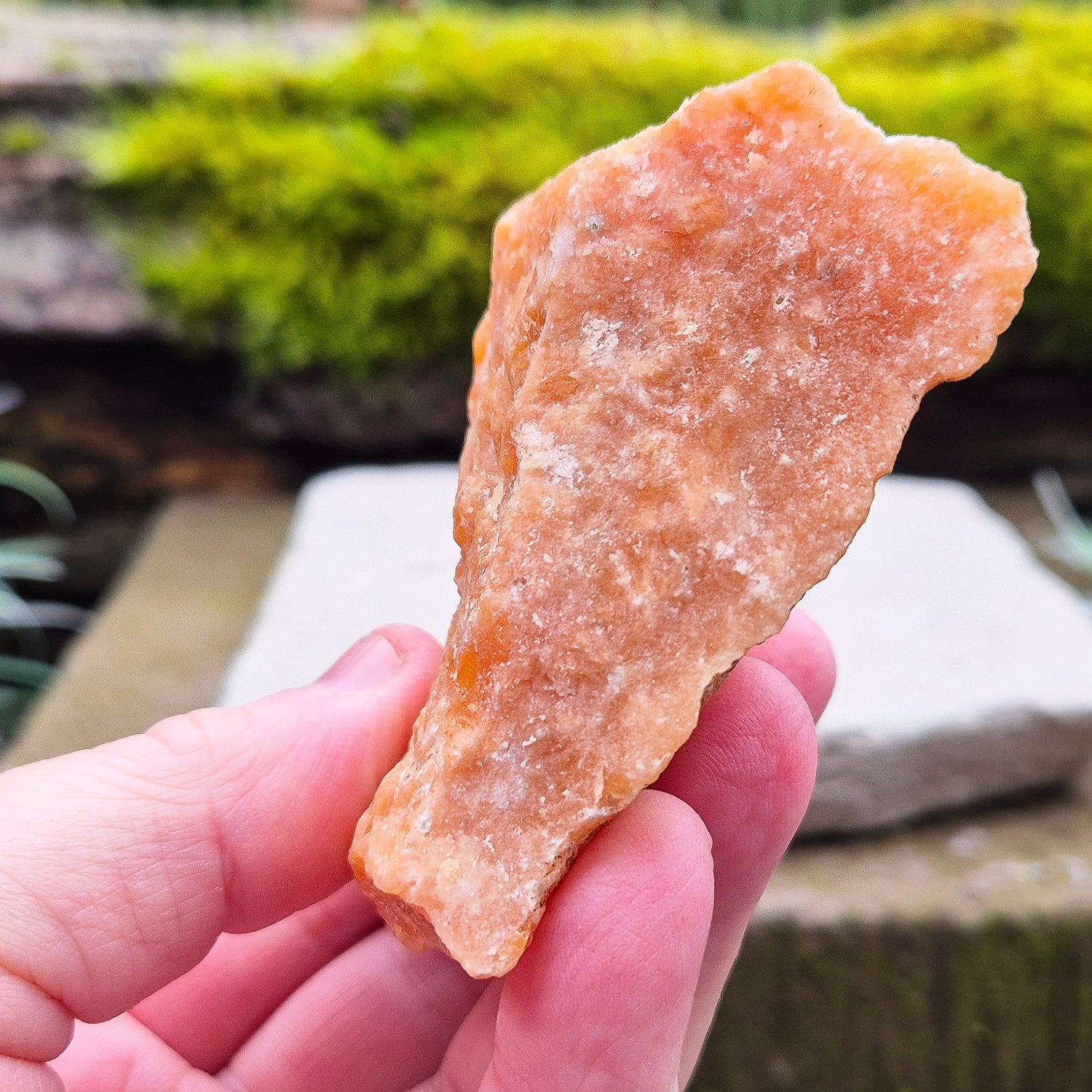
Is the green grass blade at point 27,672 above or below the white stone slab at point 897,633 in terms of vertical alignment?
below

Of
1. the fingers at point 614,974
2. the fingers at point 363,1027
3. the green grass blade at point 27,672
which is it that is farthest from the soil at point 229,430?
the fingers at point 614,974

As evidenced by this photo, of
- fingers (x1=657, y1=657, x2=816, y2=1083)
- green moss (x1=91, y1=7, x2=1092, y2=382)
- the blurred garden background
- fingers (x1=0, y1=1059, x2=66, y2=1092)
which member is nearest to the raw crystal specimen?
fingers (x1=657, y1=657, x2=816, y2=1083)

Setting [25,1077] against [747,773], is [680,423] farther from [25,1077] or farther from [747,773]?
[25,1077]

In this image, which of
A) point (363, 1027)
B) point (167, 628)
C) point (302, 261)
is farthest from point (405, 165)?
point (363, 1027)

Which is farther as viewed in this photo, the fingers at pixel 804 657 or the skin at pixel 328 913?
the fingers at pixel 804 657

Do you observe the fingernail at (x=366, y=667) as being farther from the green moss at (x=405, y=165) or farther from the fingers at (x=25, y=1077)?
the green moss at (x=405, y=165)

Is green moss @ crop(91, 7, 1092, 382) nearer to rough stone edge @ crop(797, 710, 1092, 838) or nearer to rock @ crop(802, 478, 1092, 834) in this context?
rock @ crop(802, 478, 1092, 834)
